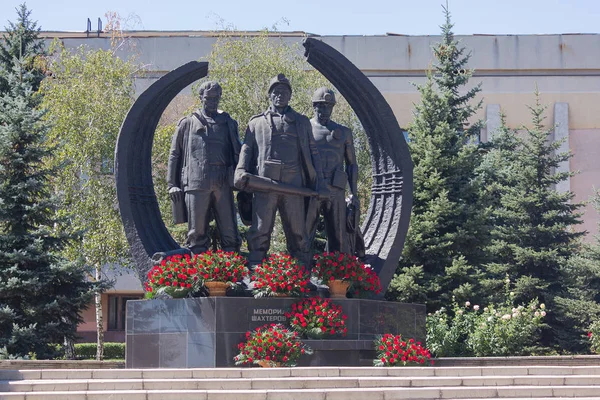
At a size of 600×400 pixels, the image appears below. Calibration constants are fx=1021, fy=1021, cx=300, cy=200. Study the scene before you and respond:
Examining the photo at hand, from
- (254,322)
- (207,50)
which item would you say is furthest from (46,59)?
(254,322)

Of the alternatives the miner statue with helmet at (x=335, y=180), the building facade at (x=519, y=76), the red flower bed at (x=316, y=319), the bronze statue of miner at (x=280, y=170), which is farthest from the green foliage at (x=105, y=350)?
the red flower bed at (x=316, y=319)

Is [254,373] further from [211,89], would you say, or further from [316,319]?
[211,89]

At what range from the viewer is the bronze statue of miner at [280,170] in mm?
13070

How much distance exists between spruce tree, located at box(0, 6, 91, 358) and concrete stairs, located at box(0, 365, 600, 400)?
5.92 metres

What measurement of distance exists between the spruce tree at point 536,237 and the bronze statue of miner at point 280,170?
8.78m

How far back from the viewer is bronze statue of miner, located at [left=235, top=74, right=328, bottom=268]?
13070mm

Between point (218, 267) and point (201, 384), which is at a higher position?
point (218, 267)

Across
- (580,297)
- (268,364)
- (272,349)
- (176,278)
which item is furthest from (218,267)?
(580,297)

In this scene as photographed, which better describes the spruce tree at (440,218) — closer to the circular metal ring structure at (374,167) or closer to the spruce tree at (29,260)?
the circular metal ring structure at (374,167)

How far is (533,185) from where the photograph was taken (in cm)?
2250

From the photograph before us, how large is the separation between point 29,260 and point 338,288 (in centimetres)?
624

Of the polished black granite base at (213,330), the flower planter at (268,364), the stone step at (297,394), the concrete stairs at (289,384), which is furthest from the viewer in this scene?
the polished black granite base at (213,330)

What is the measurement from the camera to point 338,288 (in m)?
12.8

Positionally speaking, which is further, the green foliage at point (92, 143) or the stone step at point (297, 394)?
the green foliage at point (92, 143)
